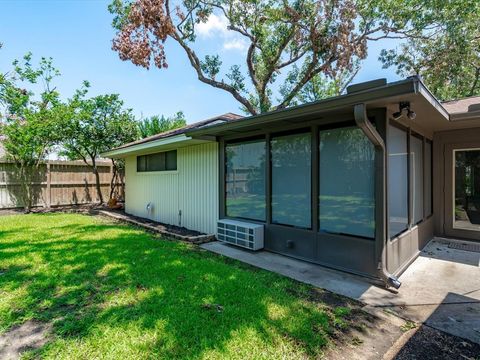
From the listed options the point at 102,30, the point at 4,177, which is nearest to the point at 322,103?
the point at 102,30

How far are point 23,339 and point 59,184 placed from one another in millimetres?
10899

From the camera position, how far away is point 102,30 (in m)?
10.4

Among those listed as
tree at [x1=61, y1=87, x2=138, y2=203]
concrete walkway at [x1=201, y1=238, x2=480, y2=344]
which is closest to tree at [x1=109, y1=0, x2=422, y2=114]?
tree at [x1=61, y1=87, x2=138, y2=203]

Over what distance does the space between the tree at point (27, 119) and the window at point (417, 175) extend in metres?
11.4

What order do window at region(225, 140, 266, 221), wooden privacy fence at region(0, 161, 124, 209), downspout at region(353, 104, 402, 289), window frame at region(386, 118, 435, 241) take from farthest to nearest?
wooden privacy fence at region(0, 161, 124, 209)
window at region(225, 140, 266, 221)
window frame at region(386, 118, 435, 241)
downspout at region(353, 104, 402, 289)

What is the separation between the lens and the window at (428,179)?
580 cm

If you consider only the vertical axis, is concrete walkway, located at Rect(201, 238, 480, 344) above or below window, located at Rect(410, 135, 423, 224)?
below

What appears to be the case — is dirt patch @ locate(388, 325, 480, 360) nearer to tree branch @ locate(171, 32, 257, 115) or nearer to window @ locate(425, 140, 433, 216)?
window @ locate(425, 140, 433, 216)

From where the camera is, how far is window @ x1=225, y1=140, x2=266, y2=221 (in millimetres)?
5426

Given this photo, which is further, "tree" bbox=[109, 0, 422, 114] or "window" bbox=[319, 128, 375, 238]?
"tree" bbox=[109, 0, 422, 114]

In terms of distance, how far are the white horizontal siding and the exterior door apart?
17.5ft

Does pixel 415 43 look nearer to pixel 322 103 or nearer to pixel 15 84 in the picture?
pixel 322 103

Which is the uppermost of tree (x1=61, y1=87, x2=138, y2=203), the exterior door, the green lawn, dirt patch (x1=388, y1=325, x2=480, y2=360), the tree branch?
the tree branch

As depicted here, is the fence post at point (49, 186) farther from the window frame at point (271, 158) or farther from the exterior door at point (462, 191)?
the exterior door at point (462, 191)
